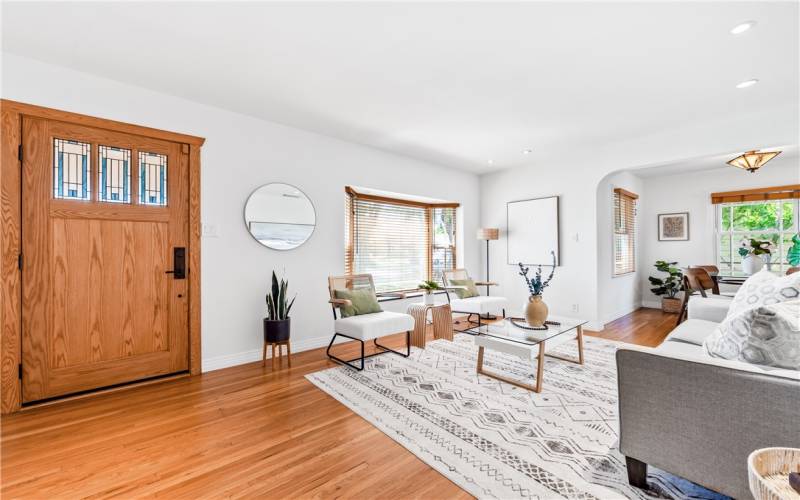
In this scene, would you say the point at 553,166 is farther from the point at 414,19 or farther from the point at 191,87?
the point at 191,87

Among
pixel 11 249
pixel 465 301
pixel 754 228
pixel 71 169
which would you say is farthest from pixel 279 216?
pixel 754 228

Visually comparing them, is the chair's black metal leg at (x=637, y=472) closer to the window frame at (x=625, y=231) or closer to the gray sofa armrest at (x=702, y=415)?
the gray sofa armrest at (x=702, y=415)

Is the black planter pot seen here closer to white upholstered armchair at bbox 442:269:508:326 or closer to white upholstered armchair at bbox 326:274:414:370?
white upholstered armchair at bbox 326:274:414:370

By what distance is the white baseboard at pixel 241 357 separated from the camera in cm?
327

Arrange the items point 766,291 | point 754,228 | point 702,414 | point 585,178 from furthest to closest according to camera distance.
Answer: point 754,228
point 585,178
point 766,291
point 702,414

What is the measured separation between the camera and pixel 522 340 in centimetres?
273

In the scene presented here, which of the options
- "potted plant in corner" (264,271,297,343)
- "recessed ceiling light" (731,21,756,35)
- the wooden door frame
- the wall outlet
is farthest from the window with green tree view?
the wooden door frame

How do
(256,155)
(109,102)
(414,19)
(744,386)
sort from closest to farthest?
(744,386), (414,19), (109,102), (256,155)

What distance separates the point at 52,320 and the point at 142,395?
0.87 meters

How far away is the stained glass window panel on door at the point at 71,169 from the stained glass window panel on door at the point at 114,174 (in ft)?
0.26

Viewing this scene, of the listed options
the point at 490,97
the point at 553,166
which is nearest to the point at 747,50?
the point at 490,97

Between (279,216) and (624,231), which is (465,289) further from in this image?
(624,231)

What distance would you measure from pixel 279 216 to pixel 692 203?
6.98m

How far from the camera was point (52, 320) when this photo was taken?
2.61 metres
